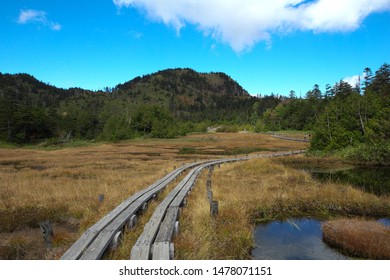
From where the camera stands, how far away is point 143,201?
10.2m

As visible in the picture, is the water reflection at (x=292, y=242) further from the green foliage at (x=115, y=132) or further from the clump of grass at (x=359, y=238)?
the green foliage at (x=115, y=132)

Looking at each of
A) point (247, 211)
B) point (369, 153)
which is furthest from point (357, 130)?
point (247, 211)

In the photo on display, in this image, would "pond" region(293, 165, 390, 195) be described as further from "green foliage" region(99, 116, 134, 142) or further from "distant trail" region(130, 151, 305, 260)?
"green foliage" region(99, 116, 134, 142)

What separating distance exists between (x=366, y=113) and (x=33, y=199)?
42061 mm

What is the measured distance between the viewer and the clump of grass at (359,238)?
799 centimetres

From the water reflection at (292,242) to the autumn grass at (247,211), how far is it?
1.57 ft

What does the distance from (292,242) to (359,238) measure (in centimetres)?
216

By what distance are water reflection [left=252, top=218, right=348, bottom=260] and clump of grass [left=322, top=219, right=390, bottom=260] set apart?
39 centimetres

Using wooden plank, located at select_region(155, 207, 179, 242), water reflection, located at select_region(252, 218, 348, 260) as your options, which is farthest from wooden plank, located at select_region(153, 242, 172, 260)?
water reflection, located at select_region(252, 218, 348, 260)

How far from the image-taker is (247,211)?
11.8 meters

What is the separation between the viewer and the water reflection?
26.8 feet

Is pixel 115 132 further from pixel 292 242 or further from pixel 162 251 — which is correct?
pixel 162 251

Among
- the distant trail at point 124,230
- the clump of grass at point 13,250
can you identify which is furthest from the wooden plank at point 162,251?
the clump of grass at point 13,250

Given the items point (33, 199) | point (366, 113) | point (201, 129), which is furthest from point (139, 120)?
point (33, 199)
